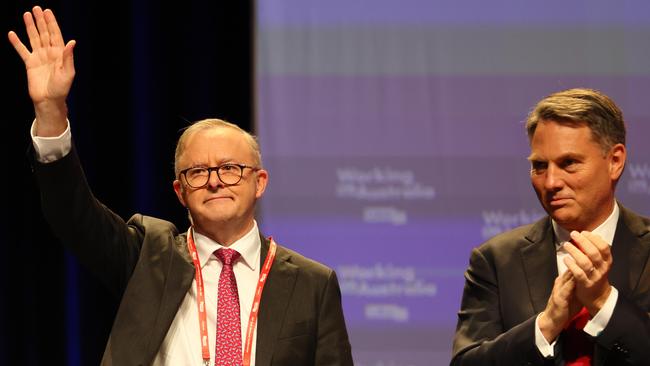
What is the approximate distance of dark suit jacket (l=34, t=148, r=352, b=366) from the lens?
9.93 feet

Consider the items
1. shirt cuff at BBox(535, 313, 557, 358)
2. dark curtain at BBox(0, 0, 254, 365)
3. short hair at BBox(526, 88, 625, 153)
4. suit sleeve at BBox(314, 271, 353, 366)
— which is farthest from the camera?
dark curtain at BBox(0, 0, 254, 365)

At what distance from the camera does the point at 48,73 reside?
3012 millimetres

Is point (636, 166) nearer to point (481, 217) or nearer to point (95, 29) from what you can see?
point (481, 217)

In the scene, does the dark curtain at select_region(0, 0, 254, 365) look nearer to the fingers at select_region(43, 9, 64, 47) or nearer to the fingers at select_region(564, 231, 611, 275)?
the fingers at select_region(43, 9, 64, 47)

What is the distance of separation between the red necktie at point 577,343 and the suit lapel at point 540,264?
118 mm

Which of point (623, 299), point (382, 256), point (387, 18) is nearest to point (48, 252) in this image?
point (382, 256)

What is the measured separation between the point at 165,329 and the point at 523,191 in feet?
8.19

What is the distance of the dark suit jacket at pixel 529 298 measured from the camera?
2846 mm

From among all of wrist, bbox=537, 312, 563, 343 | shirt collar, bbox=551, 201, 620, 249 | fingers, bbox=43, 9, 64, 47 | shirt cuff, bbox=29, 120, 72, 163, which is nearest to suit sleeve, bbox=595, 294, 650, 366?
wrist, bbox=537, 312, 563, 343

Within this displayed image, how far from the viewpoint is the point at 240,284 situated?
3285mm

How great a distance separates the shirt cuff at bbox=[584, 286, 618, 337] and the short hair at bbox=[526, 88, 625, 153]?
430 mm

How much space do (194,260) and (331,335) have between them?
0.48 metres

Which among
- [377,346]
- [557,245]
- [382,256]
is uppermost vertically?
[557,245]

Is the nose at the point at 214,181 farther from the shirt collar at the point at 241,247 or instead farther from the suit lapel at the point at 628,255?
the suit lapel at the point at 628,255
